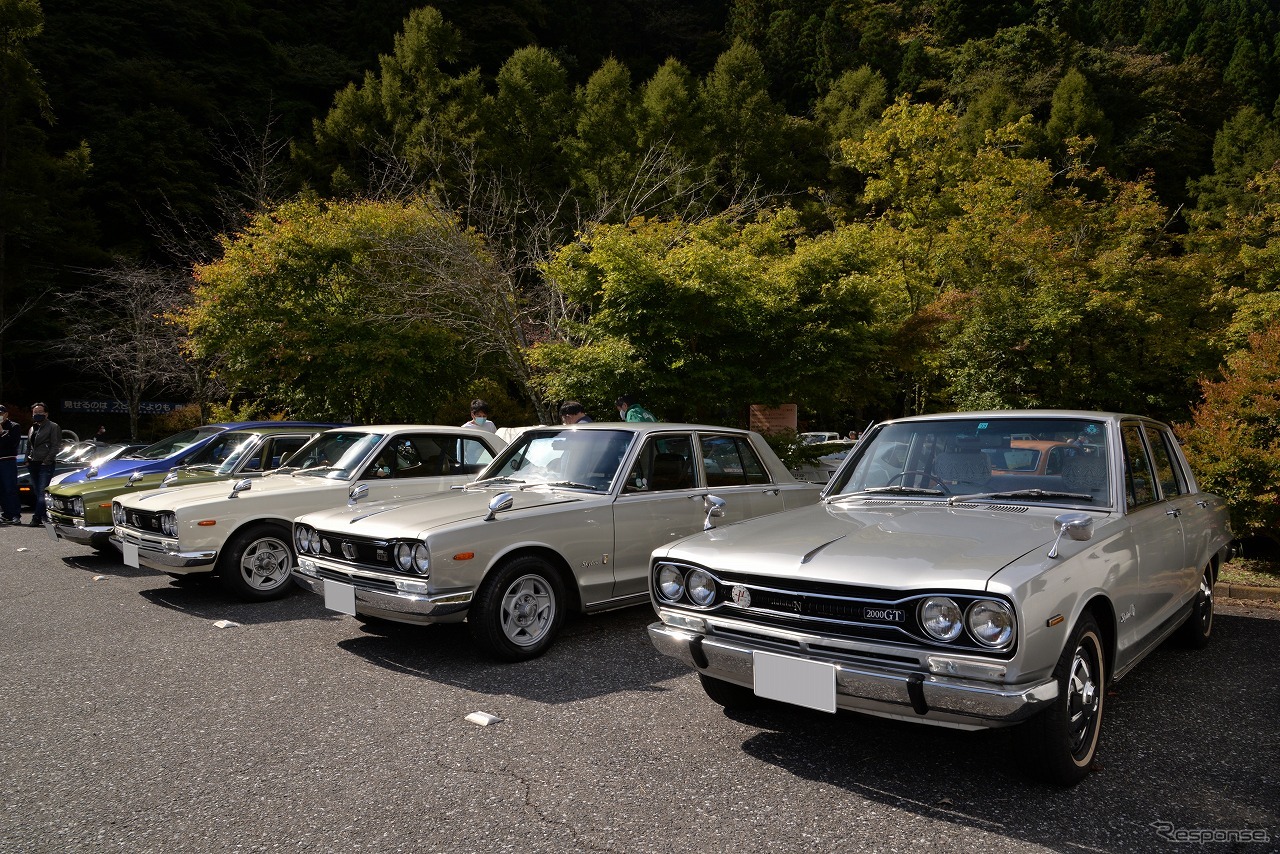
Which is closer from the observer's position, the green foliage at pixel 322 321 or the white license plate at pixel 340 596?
the white license plate at pixel 340 596

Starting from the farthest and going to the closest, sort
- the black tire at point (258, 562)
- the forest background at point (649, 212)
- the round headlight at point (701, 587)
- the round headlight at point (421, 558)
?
the forest background at point (649, 212), the black tire at point (258, 562), the round headlight at point (421, 558), the round headlight at point (701, 587)

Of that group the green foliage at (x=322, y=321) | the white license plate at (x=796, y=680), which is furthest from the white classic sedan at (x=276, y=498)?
the green foliage at (x=322, y=321)

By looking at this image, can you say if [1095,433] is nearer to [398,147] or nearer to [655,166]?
[655,166]

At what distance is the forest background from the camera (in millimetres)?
12672

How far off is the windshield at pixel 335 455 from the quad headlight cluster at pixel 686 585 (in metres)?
4.31

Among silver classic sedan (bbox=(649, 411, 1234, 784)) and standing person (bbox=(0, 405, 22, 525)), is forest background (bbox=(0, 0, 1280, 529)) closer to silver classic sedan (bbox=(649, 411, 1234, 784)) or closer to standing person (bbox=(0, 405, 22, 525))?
standing person (bbox=(0, 405, 22, 525))

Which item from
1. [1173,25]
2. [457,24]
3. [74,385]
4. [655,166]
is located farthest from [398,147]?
[1173,25]

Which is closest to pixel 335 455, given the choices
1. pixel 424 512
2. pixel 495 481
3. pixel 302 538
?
pixel 302 538

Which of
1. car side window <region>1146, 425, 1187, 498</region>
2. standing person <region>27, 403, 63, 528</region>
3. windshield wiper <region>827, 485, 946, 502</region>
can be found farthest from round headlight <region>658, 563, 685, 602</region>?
standing person <region>27, 403, 63, 528</region>

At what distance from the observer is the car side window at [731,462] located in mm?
6293

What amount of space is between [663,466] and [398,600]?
2.15m

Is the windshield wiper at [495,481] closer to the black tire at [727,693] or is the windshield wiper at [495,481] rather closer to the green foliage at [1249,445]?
the black tire at [727,693]

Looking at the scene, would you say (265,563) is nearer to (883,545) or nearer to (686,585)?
(686,585)

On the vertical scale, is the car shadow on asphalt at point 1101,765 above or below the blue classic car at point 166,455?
below
